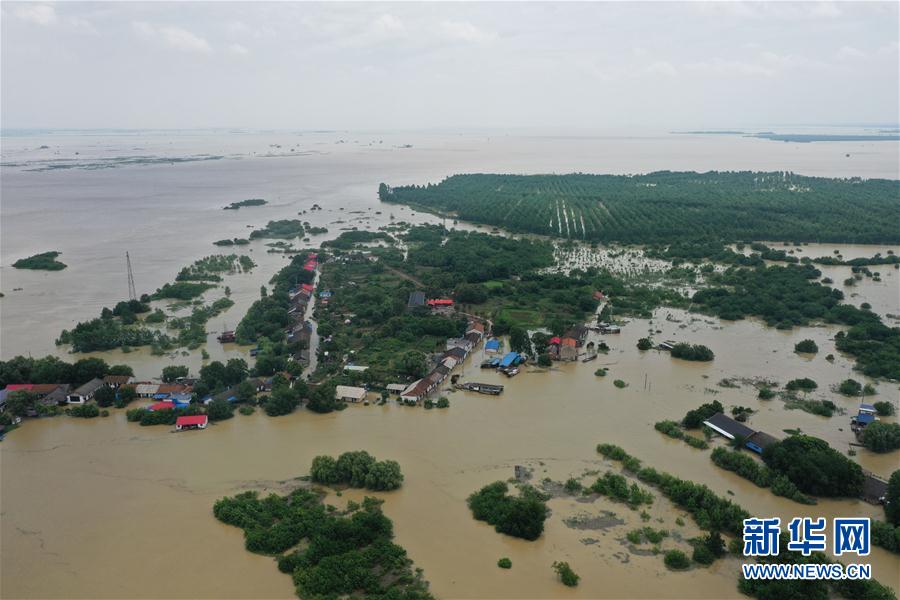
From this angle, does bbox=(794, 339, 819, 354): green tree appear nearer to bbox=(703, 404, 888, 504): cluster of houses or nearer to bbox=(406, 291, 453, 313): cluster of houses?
bbox=(703, 404, 888, 504): cluster of houses

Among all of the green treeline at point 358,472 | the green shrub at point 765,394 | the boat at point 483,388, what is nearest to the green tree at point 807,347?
the green shrub at point 765,394

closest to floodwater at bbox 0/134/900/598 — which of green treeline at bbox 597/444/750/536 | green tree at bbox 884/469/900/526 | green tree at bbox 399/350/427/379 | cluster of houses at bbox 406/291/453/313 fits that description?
green treeline at bbox 597/444/750/536

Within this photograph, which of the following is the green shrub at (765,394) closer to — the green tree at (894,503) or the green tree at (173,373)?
the green tree at (894,503)

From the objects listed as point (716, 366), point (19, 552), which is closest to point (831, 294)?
point (716, 366)

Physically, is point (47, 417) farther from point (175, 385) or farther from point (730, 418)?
point (730, 418)

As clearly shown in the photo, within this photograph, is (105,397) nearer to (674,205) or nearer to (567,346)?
(567,346)

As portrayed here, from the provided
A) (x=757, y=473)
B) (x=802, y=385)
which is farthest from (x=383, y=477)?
(x=802, y=385)
